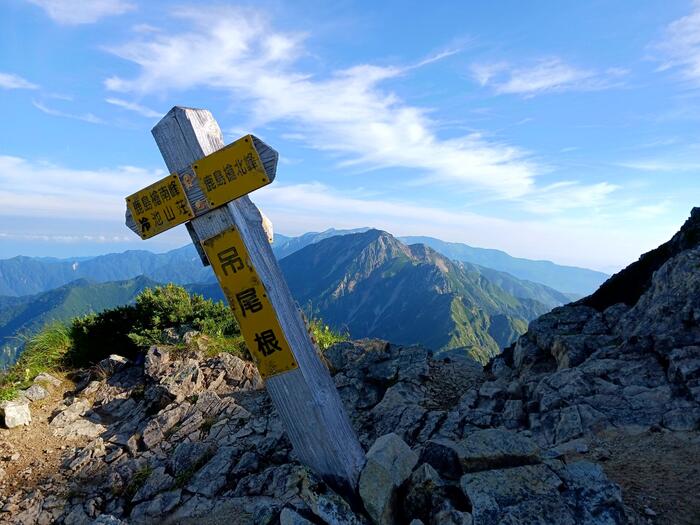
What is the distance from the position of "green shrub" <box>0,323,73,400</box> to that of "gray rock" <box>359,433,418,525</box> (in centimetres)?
1186

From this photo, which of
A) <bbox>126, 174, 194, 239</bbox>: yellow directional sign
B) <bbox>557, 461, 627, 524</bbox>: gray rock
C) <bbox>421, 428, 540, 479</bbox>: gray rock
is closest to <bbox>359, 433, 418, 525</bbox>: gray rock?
<bbox>421, 428, 540, 479</bbox>: gray rock

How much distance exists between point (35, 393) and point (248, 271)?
38.2 ft

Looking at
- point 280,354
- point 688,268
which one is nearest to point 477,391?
point 688,268

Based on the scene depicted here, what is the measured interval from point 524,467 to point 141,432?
955cm

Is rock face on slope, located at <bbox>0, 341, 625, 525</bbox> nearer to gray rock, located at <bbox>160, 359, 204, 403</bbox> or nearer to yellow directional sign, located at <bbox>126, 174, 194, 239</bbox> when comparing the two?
gray rock, located at <bbox>160, 359, 204, 403</bbox>

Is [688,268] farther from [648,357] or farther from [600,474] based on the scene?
[600,474]

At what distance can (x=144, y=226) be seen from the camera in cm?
462

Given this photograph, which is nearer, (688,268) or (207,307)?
(688,268)

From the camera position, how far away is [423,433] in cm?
860

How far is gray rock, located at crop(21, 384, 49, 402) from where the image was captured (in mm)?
11920

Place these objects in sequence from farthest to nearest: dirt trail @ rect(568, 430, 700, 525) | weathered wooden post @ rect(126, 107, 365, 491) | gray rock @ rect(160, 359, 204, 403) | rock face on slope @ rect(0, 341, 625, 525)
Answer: gray rock @ rect(160, 359, 204, 403), dirt trail @ rect(568, 430, 700, 525), weathered wooden post @ rect(126, 107, 365, 491), rock face on slope @ rect(0, 341, 625, 525)

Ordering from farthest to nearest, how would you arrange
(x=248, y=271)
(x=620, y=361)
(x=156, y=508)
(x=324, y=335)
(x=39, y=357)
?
(x=324, y=335)
(x=39, y=357)
(x=620, y=361)
(x=156, y=508)
(x=248, y=271)

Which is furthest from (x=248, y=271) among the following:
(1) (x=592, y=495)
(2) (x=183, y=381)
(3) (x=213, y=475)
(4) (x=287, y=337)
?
(2) (x=183, y=381)

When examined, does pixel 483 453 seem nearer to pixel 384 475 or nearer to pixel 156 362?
pixel 384 475
